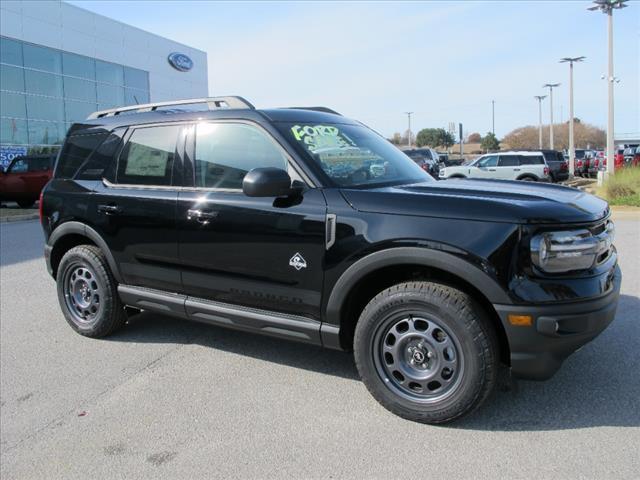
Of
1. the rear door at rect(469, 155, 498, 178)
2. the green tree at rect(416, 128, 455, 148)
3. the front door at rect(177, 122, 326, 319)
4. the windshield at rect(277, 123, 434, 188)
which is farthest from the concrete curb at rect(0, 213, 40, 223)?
the green tree at rect(416, 128, 455, 148)

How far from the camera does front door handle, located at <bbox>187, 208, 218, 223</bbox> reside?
3820 millimetres

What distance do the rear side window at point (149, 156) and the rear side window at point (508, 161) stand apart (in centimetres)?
2063

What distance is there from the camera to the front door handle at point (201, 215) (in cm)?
382

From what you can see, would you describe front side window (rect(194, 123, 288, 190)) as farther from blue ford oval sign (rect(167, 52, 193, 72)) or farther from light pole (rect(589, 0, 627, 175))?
blue ford oval sign (rect(167, 52, 193, 72))

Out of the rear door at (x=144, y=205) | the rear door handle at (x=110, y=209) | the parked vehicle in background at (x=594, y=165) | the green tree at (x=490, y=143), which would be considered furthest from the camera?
the green tree at (x=490, y=143)

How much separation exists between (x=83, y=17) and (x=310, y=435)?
35.8 m

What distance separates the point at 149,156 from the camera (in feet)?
14.3

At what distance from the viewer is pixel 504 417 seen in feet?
10.6

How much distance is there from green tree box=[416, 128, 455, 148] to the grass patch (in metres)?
94.8

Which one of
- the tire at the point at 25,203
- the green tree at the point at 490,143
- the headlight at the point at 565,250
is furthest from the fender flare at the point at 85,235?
the green tree at the point at 490,143

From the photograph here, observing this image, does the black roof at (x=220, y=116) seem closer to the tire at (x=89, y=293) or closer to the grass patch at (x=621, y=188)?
the tire at (x=89, y=293)

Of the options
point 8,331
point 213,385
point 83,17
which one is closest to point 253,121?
point 213,385

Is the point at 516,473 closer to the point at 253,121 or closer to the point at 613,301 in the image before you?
the point at 613,301

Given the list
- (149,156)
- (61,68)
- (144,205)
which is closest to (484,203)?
(144,205)
